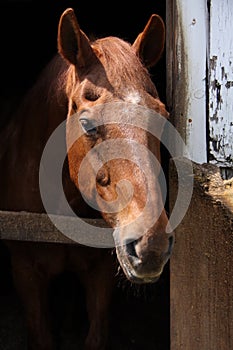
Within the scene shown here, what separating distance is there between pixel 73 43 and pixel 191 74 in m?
0.50

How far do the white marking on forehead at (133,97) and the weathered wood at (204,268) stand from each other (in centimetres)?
32

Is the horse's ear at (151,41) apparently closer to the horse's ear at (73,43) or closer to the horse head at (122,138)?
the horse head at (122,138)

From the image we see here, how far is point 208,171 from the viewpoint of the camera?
105 inches

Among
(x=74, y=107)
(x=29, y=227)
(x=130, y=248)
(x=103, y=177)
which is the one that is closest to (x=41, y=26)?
(x=74, y=107)

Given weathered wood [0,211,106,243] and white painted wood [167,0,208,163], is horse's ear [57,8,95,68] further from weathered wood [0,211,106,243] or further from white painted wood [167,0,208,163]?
weathered wood [0,211,106,243]

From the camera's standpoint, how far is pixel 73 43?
2.79 meters

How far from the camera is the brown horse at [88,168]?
234 cm

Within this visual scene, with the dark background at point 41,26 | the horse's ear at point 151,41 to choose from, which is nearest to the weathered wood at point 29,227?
the horse's ear at point 151,41

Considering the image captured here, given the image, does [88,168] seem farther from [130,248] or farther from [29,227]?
[130,248]

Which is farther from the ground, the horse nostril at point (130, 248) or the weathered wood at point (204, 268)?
the horse nostril at point (130, 248)

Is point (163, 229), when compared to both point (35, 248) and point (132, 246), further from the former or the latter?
point (35, 248)

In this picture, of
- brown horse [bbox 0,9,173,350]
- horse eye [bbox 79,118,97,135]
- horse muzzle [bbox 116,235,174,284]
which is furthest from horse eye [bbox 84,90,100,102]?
horse muzzle [bbox 116,235,174,284]

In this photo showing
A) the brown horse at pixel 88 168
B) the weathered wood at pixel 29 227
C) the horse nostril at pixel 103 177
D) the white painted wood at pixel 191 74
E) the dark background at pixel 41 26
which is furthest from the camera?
the dark background at pixel 41 26

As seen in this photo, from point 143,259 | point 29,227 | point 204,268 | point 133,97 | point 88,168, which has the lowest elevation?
point 204,268
